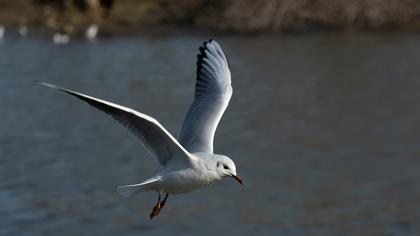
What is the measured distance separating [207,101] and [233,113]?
9681mm

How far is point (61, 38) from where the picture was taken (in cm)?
2423

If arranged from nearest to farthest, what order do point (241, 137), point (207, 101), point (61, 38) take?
1. point (207, 101)
2. point (241, 137)
3. point (61, 38)

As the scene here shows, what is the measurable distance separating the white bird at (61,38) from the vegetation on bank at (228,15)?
0.50 metres

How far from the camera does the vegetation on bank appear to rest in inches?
910

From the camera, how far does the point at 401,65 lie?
20.2 metres

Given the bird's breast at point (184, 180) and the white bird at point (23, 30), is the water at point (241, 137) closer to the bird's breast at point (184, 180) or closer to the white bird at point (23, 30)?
the white bird at point (23, 30)

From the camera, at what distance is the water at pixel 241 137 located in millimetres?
12523

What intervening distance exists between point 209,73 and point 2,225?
5.68 metres

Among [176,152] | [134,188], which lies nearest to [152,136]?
[176,152]

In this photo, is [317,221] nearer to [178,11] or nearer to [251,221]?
[251,221]

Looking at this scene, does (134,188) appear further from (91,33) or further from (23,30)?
(23,30)

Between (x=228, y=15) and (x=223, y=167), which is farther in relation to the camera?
(x=228, y=15)

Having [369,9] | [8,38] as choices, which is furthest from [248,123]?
[8,38]

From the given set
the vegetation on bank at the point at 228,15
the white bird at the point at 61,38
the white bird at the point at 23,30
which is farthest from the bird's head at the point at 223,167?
the white bird at the point at 23,30
